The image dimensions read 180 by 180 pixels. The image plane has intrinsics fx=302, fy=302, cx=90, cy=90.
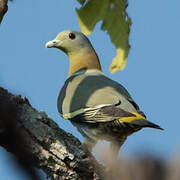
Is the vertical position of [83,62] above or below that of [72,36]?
below

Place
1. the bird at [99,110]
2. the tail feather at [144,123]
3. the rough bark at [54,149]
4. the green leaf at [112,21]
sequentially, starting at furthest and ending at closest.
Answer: the bird at [99,110] → the tail feather at [144,123] → the rough bark at [54,149] → the green leaf at [112,21]

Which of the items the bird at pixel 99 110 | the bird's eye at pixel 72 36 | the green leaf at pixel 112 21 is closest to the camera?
the green leaf at pixel 112 21

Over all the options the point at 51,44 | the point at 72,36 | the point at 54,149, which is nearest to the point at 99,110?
the point at 54,149

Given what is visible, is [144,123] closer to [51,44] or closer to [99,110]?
[99,110]

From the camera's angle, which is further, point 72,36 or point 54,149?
point 72,36

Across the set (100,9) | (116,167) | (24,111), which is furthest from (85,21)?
(116,167)

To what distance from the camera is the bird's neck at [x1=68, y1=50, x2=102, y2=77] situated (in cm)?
624

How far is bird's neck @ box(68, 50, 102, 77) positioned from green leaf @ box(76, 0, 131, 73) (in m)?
3.99

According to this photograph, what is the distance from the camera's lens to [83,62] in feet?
20.6

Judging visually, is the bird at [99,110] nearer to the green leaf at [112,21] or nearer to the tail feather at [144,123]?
the tail feather at [144,123]

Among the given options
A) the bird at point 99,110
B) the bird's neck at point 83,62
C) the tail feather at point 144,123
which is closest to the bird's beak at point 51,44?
the bird's neck at point 83,62

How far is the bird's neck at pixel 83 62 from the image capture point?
20.5 ft

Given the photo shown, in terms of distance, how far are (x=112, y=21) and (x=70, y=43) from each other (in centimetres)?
444

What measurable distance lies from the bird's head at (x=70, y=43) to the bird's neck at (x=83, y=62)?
105 mm
